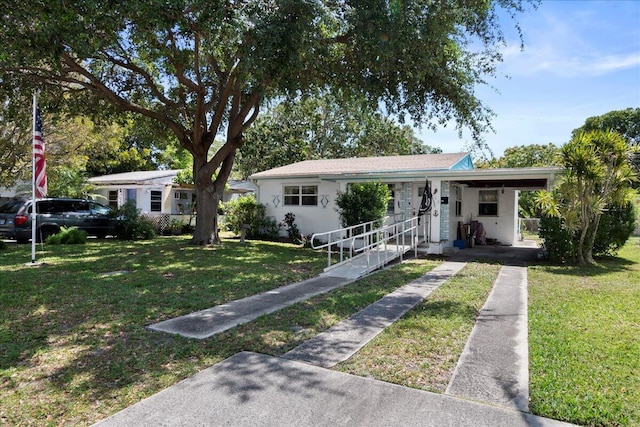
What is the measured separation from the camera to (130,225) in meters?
16.2

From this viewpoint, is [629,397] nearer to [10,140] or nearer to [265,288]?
[265,288]

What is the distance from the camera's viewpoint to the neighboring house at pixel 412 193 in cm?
1370

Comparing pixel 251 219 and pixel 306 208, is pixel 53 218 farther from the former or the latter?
pixel 306 208

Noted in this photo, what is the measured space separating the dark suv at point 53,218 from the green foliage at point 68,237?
1.23ft

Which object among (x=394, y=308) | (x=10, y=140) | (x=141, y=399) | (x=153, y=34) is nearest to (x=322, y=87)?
(x=153, y=34)

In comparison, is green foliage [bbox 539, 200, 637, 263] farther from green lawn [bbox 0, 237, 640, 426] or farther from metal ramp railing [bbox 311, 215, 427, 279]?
metal ramp railing [bbox 311, 215, 427, 279]

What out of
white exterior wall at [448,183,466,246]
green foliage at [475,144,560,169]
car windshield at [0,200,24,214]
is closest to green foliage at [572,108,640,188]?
green foliage at [475,144,560,169]

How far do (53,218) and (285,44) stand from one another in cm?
1158

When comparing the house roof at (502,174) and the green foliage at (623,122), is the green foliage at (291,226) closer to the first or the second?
the house roof at (502,174)

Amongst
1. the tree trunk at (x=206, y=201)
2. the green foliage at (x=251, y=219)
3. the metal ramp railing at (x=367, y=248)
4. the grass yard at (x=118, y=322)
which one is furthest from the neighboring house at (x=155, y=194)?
the grass yard at (x=118, y=322)

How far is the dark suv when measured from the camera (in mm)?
13805

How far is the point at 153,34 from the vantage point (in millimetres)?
9219

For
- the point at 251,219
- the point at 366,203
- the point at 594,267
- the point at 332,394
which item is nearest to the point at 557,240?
the point at 594,267

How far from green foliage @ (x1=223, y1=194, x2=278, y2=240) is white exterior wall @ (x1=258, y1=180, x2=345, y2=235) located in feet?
1.04
